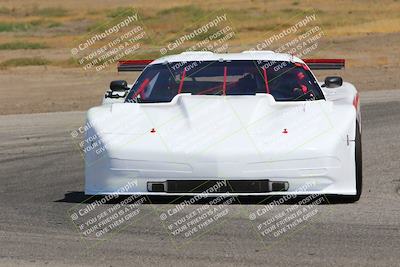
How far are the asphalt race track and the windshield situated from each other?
1113 millimetres

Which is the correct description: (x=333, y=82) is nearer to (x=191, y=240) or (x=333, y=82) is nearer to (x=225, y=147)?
(x=225, y=147)

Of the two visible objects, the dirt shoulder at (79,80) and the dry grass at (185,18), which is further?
the dry grass at (185,18)

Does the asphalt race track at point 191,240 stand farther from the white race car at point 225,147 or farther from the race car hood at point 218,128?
the race car hood at point 218,128

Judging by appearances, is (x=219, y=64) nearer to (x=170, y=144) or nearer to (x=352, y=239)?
(x=170, y=144)

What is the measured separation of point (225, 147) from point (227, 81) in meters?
1.68

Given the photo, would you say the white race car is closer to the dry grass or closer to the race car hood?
the race car hood

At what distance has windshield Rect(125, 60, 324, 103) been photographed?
10875mm

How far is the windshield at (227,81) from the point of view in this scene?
10875mm

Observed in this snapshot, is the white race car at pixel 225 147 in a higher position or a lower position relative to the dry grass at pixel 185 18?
higher

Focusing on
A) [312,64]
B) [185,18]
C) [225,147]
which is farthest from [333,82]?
[185,18]

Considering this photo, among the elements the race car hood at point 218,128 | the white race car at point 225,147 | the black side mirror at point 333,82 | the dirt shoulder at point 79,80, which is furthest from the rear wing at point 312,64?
the dirt shoulder at point 79,80

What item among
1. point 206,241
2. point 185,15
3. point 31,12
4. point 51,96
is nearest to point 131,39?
point 185,15

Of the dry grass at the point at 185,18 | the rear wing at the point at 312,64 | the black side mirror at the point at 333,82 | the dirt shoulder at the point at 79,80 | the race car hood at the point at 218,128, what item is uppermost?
the race car hood at the point at 218,128

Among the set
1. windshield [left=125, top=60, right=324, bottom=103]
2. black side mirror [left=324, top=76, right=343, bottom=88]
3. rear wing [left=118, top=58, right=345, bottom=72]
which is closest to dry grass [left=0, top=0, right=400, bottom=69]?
rear wing [left=118, top=58, right=345, bottom=72]
